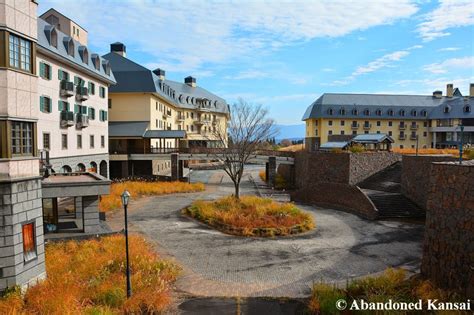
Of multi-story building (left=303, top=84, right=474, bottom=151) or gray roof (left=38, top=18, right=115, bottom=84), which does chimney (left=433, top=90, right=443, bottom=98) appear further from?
gray roof (left=38, top=18, right=115, bottom=84)

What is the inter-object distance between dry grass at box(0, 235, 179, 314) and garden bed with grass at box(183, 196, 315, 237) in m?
6.46

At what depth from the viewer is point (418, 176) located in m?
25.6

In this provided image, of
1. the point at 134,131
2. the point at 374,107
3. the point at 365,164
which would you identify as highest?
the point at 374,107

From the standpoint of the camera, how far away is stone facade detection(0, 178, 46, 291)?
10922 millimetres

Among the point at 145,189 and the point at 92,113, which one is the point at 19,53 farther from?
the point at 145,189

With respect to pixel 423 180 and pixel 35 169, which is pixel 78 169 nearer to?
pixel 35 169

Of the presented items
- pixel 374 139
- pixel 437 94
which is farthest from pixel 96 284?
pixel 437 94

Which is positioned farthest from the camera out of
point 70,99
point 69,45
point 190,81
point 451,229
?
point 190,81

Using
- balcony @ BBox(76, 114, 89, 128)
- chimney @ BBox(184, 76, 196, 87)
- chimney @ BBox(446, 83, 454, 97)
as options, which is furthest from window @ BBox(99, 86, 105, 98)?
chimney @ BBox(446, 83, 454, 97)

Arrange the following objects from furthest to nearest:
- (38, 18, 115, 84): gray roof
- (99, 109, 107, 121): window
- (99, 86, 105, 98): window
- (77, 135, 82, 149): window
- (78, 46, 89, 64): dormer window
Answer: (99, 86, 105, 98): window, (99, 109, 107, 121): window, (78, 46, 89, 64): dormer window, (77, 135, 82, 149): window, (38, 18, 115, 84): gray roof

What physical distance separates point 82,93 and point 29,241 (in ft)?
70.6

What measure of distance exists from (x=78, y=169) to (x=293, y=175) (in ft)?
86.6

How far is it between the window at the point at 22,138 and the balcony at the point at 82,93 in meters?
19.5

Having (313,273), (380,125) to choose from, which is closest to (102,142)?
(313,273)
